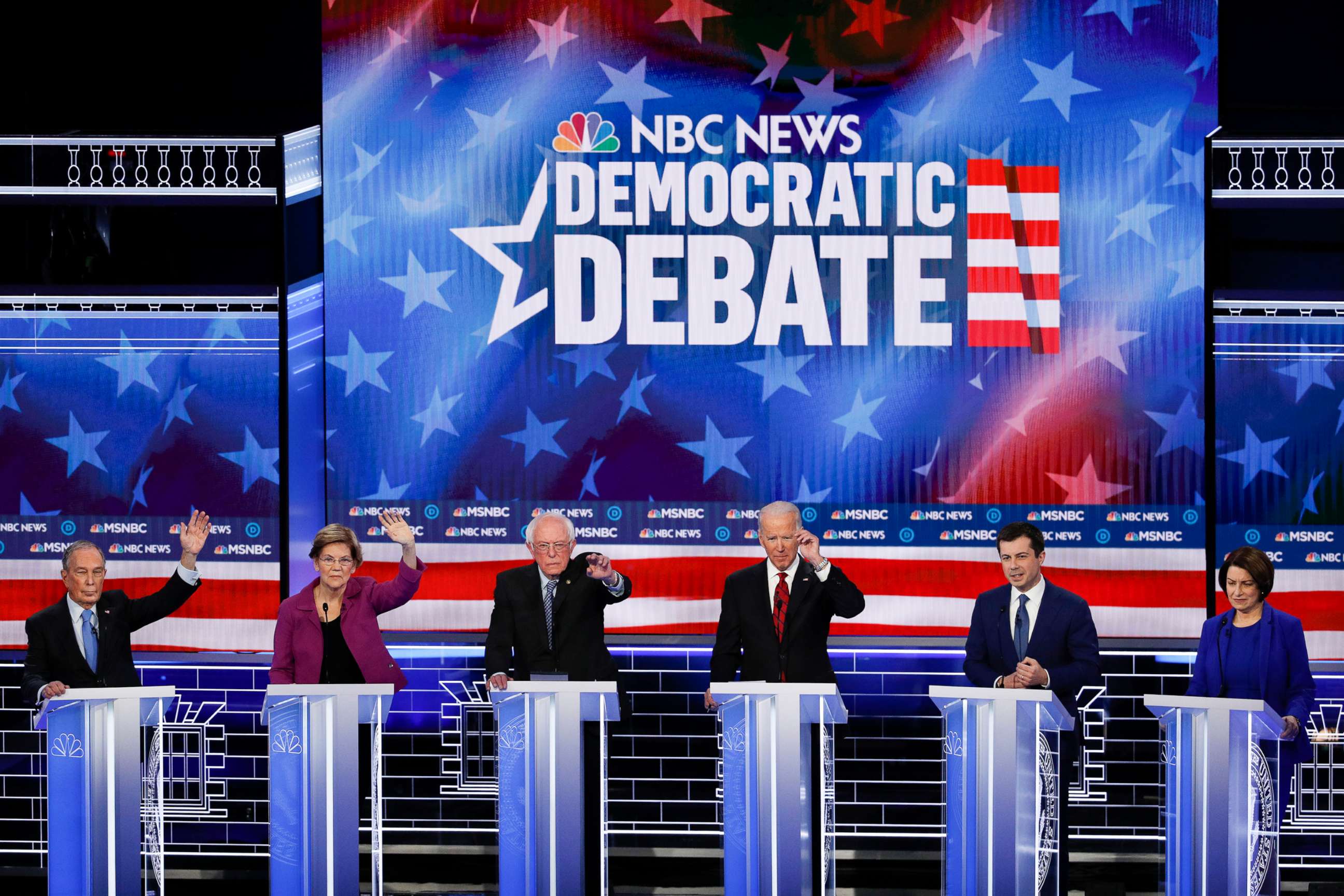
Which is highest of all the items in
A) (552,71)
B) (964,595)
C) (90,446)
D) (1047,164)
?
(552,71)

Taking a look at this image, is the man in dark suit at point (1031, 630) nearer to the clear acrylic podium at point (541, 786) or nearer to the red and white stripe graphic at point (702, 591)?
the red and white stripe graphic at point (702, 591)

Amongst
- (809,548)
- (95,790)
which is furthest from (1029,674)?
(95,790)

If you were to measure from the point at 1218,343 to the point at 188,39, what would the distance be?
4.72 m

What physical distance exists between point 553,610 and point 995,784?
1657 millimetres

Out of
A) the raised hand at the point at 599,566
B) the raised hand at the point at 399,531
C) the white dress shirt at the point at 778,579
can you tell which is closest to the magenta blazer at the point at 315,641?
the raised hand at the point at 399,531

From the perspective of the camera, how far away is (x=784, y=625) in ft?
16.8

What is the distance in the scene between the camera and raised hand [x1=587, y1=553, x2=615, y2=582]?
16.3 ft

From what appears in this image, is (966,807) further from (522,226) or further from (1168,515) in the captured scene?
(522,226)

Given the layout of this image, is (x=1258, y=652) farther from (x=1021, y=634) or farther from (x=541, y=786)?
(x=541, y=786)

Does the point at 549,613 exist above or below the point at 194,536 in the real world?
below

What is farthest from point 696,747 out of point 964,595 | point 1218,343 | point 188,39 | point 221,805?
point 188,39

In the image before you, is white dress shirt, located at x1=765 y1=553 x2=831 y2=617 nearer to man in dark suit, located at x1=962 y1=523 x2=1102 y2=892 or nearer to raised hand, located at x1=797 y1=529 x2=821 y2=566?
raised hand, located at x1=797 y1=529 x2=821 y2=566

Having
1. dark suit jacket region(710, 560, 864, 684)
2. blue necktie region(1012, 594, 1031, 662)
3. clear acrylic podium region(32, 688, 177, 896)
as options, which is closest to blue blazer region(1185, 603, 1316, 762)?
blue necktie region(1012, 594, 1031, 662)

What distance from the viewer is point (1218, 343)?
20.2 feet
